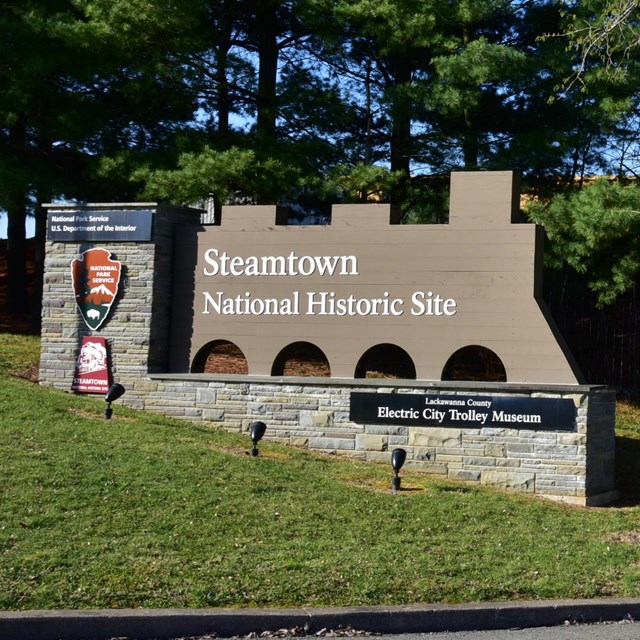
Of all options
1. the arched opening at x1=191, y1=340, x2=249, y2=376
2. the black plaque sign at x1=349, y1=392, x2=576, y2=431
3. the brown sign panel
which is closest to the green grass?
the black plaque sign at x1=349, y1=392, x2=576, y2=431

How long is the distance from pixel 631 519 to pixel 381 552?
4.24m

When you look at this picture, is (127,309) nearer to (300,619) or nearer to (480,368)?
(480,368)

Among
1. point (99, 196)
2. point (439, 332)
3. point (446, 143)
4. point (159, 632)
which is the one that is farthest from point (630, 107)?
point (159, 632)

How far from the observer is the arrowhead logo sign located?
1538cm

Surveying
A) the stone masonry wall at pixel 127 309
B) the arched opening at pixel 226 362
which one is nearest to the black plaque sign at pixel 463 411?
the stone masonry wall at pixel 127 309

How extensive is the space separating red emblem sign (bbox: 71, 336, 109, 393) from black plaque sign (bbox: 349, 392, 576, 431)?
3.99m

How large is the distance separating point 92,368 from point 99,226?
2155mm

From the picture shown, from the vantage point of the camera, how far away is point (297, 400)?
556 inches

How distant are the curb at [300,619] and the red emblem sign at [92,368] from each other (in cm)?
845

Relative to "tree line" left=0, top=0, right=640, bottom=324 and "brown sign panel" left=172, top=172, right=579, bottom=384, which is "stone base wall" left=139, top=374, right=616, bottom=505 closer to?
"brown sign panel" left=172, top=172, right=579, bottom=384

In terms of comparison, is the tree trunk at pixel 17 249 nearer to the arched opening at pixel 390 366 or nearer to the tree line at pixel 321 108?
the tree line at pixel 321 108

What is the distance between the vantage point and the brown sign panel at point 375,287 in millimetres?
13289

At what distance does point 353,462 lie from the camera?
43.4 feet

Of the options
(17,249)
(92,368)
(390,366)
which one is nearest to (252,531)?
(92,368)
